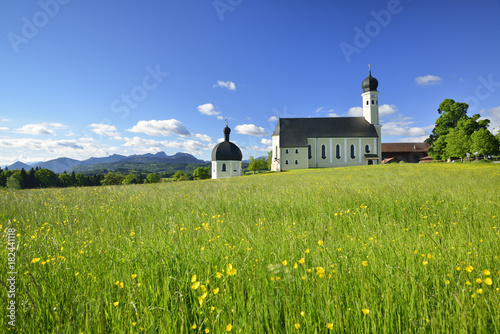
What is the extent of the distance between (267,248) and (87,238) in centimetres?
241


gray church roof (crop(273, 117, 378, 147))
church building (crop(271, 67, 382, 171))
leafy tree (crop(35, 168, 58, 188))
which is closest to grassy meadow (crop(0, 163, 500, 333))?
church building (crop(271, 67, 382, 171))

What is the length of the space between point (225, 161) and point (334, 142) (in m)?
27.3

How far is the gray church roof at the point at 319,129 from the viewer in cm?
5509

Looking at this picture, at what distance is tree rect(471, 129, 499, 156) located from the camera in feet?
123

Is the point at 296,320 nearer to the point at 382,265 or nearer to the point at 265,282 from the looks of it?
the point at 265,282

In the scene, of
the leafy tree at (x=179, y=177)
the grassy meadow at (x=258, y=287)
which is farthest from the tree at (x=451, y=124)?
the leafy tree at (x=179, y=177)

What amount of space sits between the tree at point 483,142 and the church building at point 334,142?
687 inches

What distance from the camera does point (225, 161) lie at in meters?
58.4

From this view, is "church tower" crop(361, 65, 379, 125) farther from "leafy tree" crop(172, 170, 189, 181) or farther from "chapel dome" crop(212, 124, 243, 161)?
"leafy tree" crop(172, 170, 189, 181)

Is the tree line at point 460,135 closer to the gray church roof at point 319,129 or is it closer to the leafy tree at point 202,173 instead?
the gray church roof at point 319,129

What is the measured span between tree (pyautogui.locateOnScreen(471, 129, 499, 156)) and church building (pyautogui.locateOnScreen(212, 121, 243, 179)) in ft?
150

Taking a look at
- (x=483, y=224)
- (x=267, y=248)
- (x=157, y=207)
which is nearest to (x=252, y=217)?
(x=267, y=248)

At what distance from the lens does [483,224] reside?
3.46 metres

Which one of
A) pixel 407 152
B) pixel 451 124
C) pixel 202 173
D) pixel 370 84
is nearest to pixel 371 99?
pixel 370 84
